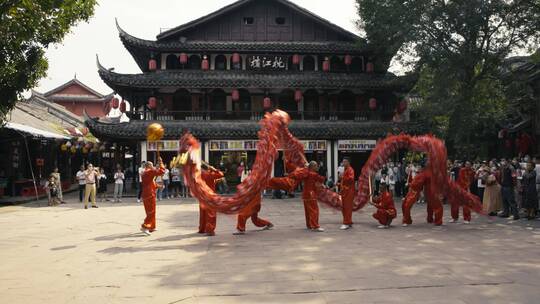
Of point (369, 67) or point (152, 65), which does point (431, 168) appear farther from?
point (152, 65)

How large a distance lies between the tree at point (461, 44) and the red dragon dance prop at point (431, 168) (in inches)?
283

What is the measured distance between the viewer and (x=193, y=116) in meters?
24.6

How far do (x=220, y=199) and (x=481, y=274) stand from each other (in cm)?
508

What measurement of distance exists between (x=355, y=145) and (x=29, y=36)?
1667cm

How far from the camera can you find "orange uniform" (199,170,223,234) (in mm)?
9945

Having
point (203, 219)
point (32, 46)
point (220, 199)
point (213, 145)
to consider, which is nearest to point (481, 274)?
point (220, 199)

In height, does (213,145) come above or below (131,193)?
above

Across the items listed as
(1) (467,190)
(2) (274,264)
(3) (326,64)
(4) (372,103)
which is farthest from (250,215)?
(3) (326,64)

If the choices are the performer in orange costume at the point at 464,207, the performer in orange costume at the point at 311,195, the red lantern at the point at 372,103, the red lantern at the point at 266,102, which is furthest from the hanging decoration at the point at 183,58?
the performer in orange costume at the point at 464,207

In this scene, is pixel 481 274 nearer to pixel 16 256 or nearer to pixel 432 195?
pixel 432 195

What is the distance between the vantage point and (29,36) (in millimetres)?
12336

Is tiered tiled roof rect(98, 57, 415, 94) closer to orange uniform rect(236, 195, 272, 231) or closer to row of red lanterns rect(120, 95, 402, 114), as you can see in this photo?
row of red lanterns rect(120, 95, 402, 114)

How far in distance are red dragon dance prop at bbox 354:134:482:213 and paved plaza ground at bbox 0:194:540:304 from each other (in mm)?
661

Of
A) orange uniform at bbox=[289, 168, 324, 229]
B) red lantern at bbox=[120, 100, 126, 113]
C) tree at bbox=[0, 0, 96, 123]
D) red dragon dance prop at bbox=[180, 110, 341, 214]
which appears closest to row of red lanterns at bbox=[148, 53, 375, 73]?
red lantern at bbox=[120, 100, 126, 113]
